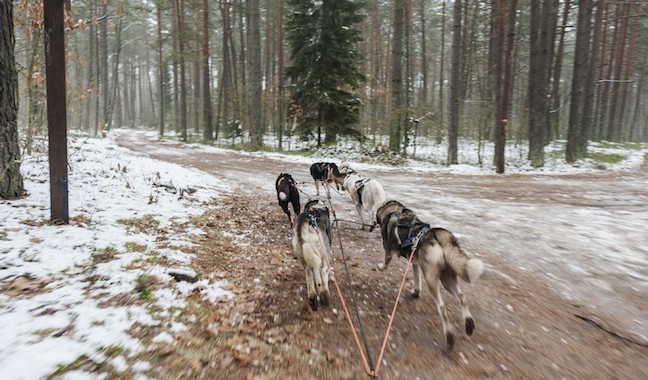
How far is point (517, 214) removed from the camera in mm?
7449

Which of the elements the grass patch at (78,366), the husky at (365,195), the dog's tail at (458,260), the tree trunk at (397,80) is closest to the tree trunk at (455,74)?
the tree trunk at (397,80)

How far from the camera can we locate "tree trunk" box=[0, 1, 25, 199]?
4492mm

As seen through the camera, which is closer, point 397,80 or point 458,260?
point 458,260

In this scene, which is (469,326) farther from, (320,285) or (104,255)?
(104,255)

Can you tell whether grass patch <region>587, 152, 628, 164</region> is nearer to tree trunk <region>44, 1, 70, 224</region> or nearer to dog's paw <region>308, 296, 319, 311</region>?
dog's paw <region>308, 296, 319, 311</region>

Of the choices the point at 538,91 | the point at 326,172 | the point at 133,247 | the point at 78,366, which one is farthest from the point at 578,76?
the point at 78,366

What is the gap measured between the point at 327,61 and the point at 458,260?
1742 cm

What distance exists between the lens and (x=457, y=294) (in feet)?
10.4

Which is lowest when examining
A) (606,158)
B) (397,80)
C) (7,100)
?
(606,158)

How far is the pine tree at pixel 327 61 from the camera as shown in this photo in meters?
18.3

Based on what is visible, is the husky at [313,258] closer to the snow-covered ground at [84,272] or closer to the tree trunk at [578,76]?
the snow-covered ground at [84,272]

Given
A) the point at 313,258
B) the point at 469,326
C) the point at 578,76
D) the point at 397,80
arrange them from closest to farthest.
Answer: the point at 469,326, the point at 313,258, the point at 578,76, the point at 397,80

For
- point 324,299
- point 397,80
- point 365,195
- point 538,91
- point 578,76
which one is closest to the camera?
point 324,299

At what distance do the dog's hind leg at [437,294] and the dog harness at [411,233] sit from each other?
0.30 m
